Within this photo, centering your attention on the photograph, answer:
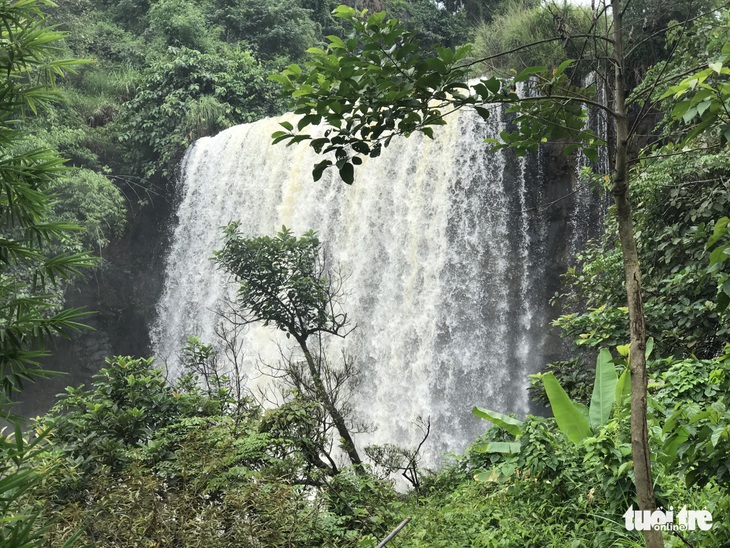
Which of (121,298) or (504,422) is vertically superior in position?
(121,298)

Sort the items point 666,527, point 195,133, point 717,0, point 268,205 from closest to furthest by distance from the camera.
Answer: point 666,527 < point 717,0 < point 268,205 < point 195,133

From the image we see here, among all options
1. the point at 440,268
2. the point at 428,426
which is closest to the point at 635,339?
the point at 428,426

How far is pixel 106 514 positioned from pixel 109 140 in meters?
14.3

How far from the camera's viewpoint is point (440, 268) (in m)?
11.5

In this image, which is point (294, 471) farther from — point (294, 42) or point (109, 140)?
point (294, 42)

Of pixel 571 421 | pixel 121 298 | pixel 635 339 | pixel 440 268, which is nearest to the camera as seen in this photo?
pixel 635 339

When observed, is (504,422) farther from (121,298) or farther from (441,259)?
(121,298)

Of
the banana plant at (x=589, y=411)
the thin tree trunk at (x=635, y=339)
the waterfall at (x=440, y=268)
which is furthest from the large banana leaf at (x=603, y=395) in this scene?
the waterfall at (x=440, y=268)

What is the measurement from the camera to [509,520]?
13.6ft

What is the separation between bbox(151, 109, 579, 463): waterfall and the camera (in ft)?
35.7

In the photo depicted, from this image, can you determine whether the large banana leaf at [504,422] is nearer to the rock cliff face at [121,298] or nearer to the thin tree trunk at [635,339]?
the thin tree trunk at [635,339]

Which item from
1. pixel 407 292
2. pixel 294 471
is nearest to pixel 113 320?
pixel 407 292

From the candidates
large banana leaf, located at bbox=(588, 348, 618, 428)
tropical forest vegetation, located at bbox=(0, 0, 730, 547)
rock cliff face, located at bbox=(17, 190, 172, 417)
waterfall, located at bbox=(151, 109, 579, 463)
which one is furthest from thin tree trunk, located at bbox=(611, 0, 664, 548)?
rock cliff face, located at bbox=(17, 190, 172, 417)

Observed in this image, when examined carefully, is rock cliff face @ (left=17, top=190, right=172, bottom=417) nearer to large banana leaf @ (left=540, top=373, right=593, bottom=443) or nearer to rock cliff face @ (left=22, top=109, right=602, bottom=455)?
rock cliff face @ (left=22, top=109, right=602, bottom=455)
